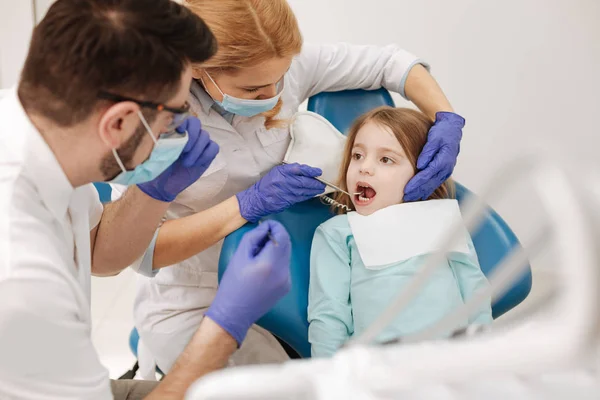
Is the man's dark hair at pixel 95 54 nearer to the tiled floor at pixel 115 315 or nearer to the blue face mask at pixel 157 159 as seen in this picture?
the blue face mask at pixel 157 159

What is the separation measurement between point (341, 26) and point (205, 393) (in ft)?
7.55

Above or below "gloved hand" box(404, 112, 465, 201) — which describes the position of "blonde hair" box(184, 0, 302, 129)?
above

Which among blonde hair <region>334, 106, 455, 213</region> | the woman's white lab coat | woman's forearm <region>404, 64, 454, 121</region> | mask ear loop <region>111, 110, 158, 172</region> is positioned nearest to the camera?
mask ear loop <region>111, 110, 158, 172</region>

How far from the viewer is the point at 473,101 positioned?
8.55 feet

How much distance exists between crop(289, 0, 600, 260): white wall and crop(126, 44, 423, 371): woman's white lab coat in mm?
675

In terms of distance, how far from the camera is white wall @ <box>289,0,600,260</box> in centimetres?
246

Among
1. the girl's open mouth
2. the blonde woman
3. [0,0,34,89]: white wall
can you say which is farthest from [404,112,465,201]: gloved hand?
[0,0,34,89]: white wall

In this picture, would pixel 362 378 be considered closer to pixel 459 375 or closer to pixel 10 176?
pixel 459 375

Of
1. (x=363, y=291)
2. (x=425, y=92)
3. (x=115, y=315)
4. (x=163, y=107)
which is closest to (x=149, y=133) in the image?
(x=163, y=107)

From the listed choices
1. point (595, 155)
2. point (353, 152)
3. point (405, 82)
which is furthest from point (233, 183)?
point (595, 155)

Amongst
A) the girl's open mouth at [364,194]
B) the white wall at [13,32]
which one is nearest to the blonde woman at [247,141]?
the girl's open mouth at [364,194]

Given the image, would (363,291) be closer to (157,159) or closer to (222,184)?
(222,184)

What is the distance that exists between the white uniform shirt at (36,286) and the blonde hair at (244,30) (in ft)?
1.69

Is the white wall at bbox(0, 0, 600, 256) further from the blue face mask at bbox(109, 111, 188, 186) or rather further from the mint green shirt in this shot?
the blue face mask at bbox(109, 111, 188, 186)
